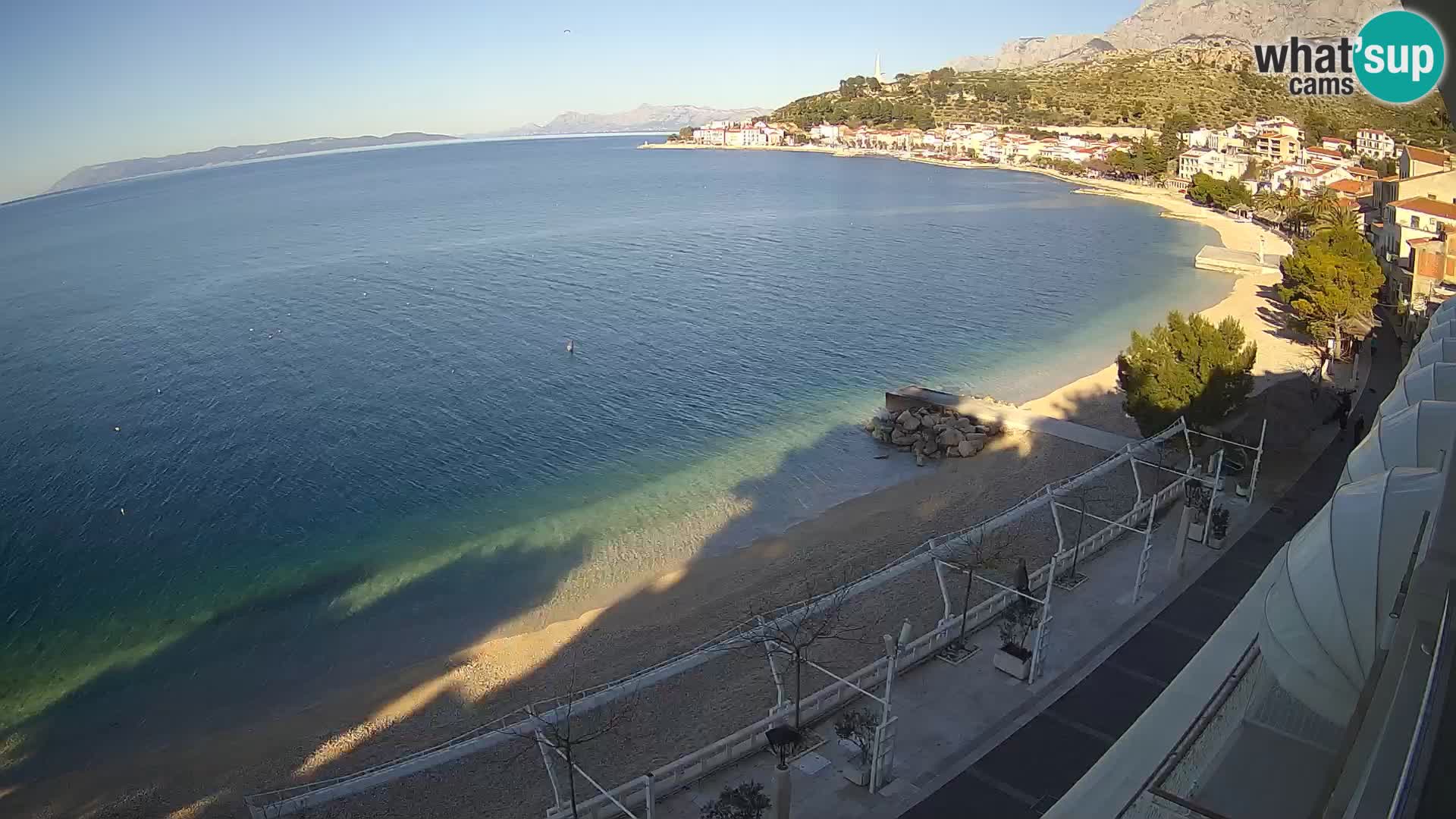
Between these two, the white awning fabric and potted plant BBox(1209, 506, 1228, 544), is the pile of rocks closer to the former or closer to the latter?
potted plant BBox(1209, 506, 1228, 544)

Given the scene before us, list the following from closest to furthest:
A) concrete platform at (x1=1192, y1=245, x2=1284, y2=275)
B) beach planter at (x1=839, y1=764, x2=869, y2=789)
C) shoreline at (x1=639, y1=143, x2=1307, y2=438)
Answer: beach planter at (x1=839, y1=764, x2=869, y2=789) → shoreline at (x1=639, y1=143, x2=1307, y2=438) → concrete platform at (x1=1192, y1=245, x2=1284, y2=275)

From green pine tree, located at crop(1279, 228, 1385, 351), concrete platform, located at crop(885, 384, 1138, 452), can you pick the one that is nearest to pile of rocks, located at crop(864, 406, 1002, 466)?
concrete platform, located at crop(885, 384, 1138, 452)

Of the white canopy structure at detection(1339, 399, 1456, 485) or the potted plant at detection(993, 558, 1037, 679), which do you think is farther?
the potted plant at detection(993, 558, 1037, 679)

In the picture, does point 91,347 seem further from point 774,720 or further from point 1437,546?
point 1437,546

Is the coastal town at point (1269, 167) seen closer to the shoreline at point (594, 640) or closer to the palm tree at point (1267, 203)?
the palm tree at point (1267, 203)

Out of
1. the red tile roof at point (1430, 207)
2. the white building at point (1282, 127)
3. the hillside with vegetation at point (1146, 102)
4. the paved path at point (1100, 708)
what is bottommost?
the paved path at point (1100, 708)

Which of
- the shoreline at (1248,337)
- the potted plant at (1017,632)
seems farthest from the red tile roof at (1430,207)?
the potted plant at (1017,632)

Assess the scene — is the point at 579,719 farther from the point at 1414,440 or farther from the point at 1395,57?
the point at 1395,57
